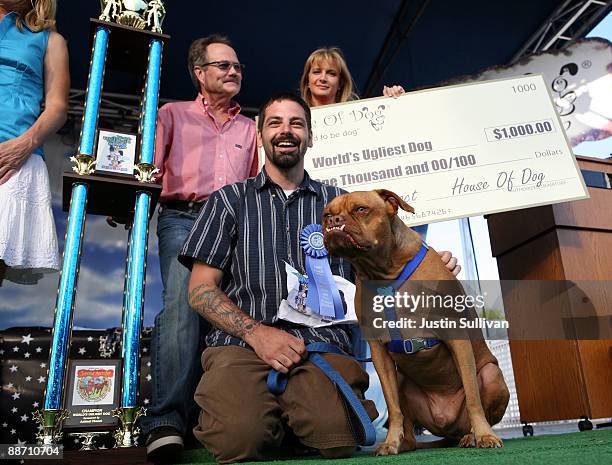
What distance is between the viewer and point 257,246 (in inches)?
71.0

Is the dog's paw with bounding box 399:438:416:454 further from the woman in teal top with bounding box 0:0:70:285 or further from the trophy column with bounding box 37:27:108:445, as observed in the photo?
the woman in teal top with bounding box 0:0:70:285

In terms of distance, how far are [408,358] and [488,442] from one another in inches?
12.5

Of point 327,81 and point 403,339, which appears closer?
point 403,339

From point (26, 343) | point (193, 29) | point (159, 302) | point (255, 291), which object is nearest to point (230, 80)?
point (255, 291)

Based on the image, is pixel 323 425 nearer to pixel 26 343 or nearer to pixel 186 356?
pixel 186 356

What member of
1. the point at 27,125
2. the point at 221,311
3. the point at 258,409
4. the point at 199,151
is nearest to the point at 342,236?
the point at 221,311

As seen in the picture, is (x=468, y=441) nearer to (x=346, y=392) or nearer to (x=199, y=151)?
(x=346, y=392)

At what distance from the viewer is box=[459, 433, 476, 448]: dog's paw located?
1.51m

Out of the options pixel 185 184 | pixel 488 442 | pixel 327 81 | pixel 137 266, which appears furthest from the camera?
pixel 327 81

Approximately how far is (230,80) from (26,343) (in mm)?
1597

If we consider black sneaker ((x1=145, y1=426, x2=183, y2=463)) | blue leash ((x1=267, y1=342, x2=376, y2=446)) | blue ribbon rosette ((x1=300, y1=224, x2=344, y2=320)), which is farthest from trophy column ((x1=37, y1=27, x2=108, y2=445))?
blue ribbon rosette ((x1=300, y1=224, x2=344, y2=320))

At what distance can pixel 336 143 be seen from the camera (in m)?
2.81

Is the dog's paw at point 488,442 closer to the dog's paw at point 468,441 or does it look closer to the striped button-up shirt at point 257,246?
the dog's paw at point 468,441

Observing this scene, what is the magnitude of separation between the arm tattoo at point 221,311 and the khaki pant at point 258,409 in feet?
0.23
